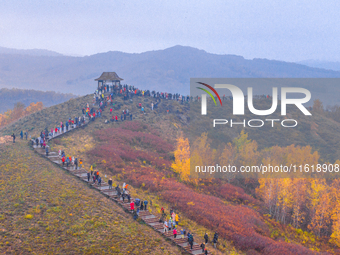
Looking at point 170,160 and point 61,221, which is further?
point 170,160

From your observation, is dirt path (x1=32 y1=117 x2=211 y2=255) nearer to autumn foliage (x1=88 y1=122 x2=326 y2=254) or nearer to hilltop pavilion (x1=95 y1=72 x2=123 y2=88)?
autumn foliage (x1=88 y1=122 x2=326 y2=254)

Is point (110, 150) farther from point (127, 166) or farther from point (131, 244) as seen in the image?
point (131, 244)

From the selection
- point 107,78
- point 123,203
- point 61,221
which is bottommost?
point 123,203

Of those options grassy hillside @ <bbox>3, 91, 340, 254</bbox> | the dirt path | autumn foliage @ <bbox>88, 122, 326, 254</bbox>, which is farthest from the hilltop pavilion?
the dirt path

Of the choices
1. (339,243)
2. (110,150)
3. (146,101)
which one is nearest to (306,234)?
(339,243)

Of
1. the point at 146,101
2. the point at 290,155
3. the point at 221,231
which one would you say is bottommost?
the point at 221,231

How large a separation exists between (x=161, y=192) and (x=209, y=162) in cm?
1748

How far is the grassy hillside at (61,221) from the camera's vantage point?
1909 centimetres

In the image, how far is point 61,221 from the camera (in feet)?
71.3

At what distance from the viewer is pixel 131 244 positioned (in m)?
20.6

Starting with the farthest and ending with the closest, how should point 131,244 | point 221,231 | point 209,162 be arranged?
point 209,162 → point 221,231 → point 131,244

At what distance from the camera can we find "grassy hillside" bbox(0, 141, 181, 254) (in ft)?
62.6

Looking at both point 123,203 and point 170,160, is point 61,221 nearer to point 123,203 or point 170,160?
point 123,203

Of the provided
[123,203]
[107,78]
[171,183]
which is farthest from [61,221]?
[107,78]
